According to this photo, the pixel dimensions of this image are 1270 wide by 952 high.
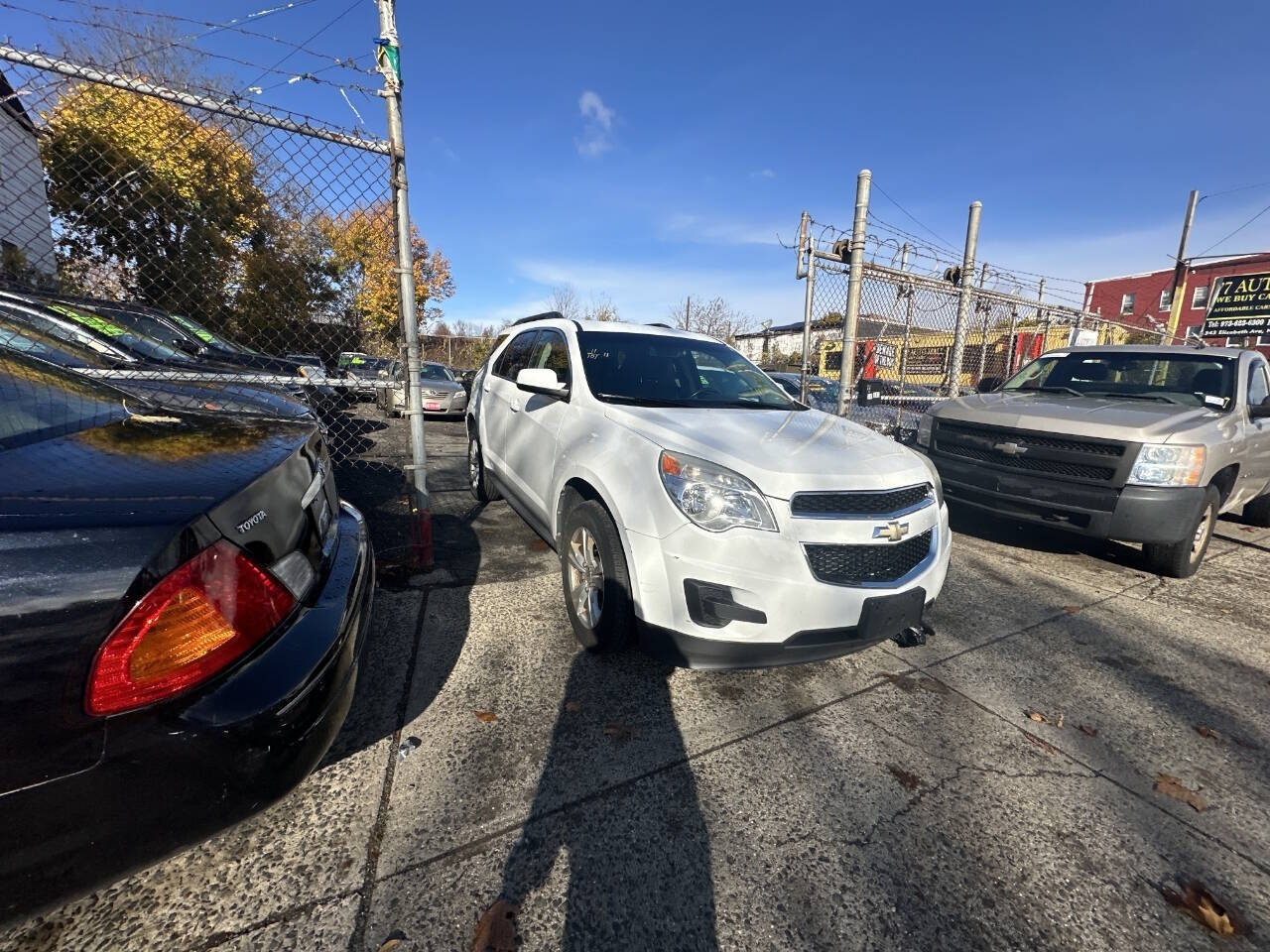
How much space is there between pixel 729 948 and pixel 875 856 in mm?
600

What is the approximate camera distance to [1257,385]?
492 centimetres

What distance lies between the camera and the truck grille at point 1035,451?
13.0 feet

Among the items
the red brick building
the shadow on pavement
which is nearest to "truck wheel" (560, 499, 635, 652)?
the shadow on pavement

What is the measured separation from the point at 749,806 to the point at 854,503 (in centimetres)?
124

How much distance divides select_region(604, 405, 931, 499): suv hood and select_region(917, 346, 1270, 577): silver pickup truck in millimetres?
2127

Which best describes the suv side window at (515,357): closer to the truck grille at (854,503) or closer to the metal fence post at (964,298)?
the truck grille at (854,503)

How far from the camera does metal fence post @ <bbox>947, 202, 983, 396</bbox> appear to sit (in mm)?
7195

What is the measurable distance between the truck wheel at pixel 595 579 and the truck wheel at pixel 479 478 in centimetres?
210

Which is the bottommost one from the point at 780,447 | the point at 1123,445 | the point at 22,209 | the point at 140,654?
the point at 1123,445

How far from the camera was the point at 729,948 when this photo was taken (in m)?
1.46

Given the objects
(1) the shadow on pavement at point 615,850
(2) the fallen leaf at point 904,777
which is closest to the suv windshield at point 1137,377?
(2) the fallen leaf at point 904,777

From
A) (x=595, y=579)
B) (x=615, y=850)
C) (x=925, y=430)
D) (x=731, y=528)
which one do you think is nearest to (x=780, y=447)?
(x=731, y=528)

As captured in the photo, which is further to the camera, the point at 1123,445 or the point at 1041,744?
the point at 1123,445

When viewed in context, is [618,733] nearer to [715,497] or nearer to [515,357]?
[715,497]
